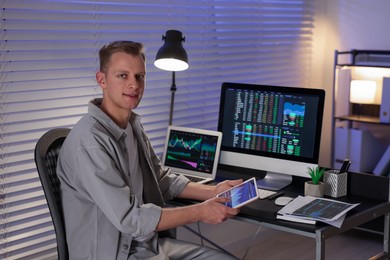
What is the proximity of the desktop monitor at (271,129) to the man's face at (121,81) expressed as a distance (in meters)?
0.79

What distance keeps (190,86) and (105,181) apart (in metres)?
1.69

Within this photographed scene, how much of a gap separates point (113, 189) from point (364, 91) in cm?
275

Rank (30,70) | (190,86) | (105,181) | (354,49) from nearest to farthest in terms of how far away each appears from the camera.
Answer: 1. (105,181)
2. (30,70)
3. (190,86)
4. (354,49)

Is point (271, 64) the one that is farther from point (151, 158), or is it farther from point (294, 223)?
point (294, 223)

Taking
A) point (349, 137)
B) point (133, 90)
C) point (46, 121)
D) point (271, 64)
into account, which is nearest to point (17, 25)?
point (46, 121)

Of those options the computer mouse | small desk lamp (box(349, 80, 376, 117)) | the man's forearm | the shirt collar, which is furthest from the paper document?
small desk lamp (box(349, 80, 376, 117))

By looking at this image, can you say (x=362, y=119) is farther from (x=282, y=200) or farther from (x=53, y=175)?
(x=53, y=175)

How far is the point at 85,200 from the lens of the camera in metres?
2.39

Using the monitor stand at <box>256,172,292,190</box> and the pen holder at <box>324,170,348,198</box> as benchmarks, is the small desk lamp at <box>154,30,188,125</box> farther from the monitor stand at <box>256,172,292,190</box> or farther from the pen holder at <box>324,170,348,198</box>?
the pen holder at <box>324,170,348,198</box>

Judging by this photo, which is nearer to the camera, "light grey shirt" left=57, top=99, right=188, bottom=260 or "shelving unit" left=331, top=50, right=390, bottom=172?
"light grey shirt" left=57, top=99, right=188, bottom=260

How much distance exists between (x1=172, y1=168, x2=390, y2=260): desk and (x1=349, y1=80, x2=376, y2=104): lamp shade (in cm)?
174

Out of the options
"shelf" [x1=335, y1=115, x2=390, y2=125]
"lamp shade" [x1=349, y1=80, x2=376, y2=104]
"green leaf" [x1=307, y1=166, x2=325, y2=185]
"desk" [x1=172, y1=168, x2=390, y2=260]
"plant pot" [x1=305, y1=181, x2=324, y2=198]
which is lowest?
"desk" [x1=172, y1=168, x2=390, y2=260]

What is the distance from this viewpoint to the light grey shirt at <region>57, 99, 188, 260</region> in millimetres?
2314

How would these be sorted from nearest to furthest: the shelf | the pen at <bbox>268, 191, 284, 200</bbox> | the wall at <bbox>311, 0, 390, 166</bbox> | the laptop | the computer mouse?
the computer mouse, the pen at <bbox>268, 191, 284, 200</bbox>, the laptop, the shelf, the wall at <bbox>311, 0, 390, 166</bbox>
